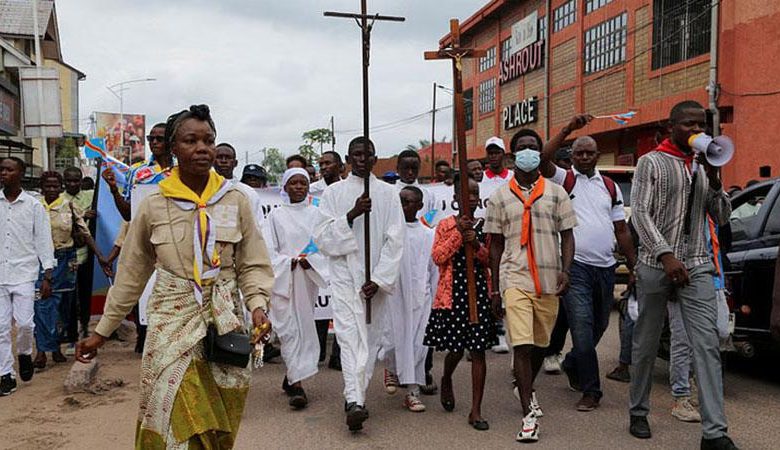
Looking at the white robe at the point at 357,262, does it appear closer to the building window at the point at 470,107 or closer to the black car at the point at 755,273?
the black car at the point at 755,273

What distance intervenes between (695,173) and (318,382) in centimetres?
364

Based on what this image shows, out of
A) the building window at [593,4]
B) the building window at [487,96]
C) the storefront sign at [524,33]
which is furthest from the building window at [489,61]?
the building window at [593,4]

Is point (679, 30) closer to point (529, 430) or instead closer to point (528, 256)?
point (528, 256)

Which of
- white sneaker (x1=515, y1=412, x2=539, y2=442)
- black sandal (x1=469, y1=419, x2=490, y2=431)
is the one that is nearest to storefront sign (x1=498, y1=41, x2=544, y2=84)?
black sandal (x1=469, y1=419, x2=490, y2=431)

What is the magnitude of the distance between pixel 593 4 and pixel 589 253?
23.0m

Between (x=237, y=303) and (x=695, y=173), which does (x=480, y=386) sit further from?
(x=237, y=303)

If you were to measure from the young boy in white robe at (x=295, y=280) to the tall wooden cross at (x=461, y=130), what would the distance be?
1410 mm

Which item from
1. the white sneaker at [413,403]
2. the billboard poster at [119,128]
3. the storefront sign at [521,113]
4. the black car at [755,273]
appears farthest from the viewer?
the billboard poster at [119,128]

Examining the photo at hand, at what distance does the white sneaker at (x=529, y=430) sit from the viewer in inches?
194

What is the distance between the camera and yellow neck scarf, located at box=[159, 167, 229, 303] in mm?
3312

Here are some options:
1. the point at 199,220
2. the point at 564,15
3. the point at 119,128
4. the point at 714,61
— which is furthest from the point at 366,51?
the point at 119,128

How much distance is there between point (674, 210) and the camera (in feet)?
15.6

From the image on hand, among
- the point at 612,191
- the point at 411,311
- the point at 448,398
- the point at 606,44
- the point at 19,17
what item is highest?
the point at 19,17

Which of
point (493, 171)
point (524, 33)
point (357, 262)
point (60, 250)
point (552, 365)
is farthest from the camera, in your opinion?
point (524, 33)
